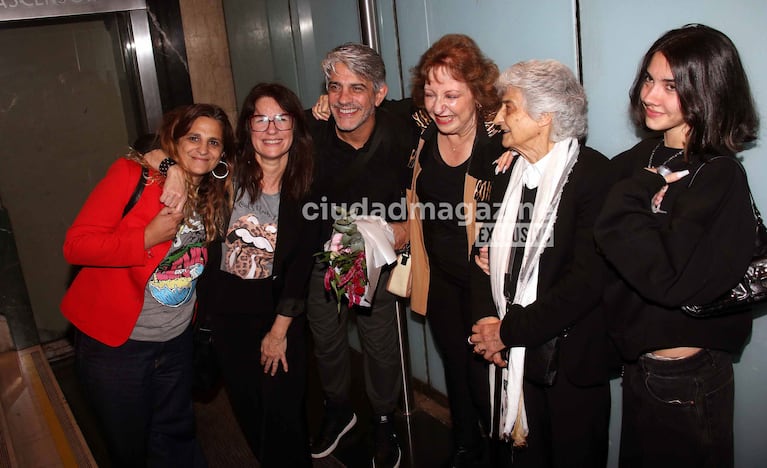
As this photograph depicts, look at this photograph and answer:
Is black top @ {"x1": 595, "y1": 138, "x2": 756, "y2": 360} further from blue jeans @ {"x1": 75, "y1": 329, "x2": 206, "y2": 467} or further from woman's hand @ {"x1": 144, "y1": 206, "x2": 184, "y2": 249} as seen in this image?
blue jeans @ {"x1": 75, "y1": 329, "x2": 206, "y2": 467}

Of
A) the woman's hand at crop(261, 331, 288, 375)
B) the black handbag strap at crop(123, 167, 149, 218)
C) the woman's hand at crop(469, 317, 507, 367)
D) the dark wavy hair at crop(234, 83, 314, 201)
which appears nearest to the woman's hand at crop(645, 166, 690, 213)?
the woman's hand at crop(469, 317, 507, 367)

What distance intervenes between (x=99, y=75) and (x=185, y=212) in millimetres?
3517

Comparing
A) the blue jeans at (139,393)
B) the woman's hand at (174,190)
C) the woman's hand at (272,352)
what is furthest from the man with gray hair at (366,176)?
the blue jeans at (139,393)

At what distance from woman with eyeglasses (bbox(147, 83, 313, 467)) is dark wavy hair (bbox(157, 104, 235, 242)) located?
55mm

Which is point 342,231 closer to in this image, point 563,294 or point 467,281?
point 467,281

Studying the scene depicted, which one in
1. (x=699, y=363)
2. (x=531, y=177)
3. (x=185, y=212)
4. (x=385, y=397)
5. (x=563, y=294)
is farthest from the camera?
(x=385, y=397)

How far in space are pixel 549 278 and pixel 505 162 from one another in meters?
0.55

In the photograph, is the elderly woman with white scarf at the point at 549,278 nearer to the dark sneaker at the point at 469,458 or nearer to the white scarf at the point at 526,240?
the white scarf at the point at 526,240

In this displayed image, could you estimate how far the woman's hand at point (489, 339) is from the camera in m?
2.40

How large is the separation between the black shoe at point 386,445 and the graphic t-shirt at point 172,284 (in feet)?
4.59

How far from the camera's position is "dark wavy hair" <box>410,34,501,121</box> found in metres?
2.53

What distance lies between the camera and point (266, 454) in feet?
9.81

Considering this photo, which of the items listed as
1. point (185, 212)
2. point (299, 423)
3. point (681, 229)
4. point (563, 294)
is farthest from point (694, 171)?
point (299, 423)

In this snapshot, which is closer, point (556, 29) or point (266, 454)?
point (556, 29)
